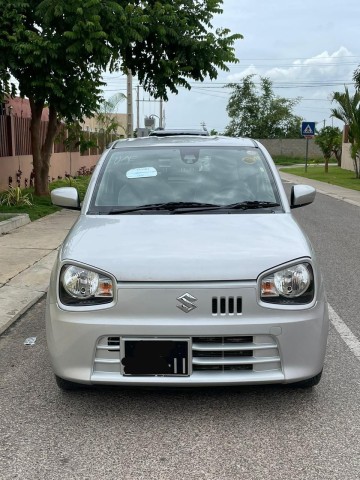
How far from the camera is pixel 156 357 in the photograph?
3.44 metres

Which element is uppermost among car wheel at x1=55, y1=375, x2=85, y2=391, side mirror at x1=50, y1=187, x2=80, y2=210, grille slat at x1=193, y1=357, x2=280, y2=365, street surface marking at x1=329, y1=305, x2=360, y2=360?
side mirror at x1=50, y1=187, x2=80, y2=210

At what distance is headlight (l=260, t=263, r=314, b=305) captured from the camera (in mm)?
3500

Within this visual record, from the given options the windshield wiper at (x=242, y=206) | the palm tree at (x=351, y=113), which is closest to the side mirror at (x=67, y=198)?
the windshield wiper at (x=242, y=206)

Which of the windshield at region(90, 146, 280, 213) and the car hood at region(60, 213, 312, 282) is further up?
the windshield at region(90, 146, 280, 213)

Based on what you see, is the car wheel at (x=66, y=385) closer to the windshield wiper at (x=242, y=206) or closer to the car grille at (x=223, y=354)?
the car grille at (x=223, y=354)

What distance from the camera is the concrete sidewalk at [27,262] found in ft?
20.5

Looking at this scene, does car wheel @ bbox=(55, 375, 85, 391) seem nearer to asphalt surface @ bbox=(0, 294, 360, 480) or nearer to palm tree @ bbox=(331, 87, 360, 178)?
asphalt surface @ bbox=(0, 294, 360, 480)

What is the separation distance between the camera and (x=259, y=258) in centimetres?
353

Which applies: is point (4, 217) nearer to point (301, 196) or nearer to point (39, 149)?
point (39, 149)

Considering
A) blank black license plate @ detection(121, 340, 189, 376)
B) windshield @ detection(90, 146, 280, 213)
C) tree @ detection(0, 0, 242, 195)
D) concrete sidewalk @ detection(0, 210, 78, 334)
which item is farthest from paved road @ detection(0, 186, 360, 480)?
tree @ detection(0, 0, 242, 195)

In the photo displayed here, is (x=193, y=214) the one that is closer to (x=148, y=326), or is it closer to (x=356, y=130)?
(x=148, y=326)

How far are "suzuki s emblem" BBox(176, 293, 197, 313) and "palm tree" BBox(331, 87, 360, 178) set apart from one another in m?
25.5

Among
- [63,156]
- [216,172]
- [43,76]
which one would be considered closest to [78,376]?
[216,172]

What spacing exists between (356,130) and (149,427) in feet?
84.8
